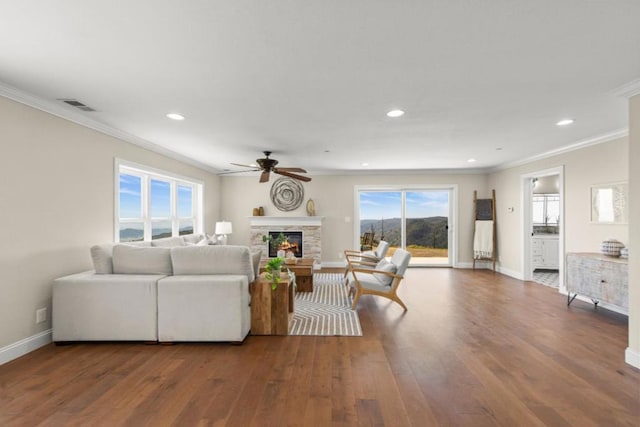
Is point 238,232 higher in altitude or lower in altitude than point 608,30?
lower

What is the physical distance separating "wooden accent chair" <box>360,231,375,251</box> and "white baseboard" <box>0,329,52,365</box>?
237 inches

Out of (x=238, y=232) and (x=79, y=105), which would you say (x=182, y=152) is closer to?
(x=79, y=105)

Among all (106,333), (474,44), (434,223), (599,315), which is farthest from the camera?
(434,223)

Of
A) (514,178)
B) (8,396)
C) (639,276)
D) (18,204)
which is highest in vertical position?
(514,178)

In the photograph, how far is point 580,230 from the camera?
482 cm

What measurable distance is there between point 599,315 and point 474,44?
422 cm

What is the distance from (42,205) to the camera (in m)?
3.10

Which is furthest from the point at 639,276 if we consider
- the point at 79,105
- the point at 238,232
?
the point at 238,232

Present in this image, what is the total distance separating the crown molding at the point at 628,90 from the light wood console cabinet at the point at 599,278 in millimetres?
2103

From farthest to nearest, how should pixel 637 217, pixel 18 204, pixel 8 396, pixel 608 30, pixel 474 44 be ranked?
pixel 18 204
pixel 637 217
pixel 8 396
pixel 474 44
pixel 608 30

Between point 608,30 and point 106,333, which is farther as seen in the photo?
point 106,333

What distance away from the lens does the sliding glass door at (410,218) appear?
7703 mm

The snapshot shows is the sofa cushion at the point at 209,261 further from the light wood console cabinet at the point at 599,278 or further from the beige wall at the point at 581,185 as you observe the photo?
the beige wall at the point at 581,185

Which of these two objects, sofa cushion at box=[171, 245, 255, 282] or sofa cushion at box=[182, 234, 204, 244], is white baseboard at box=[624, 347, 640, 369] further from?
sofa cushion at box=[182, 234, 204, 244]
